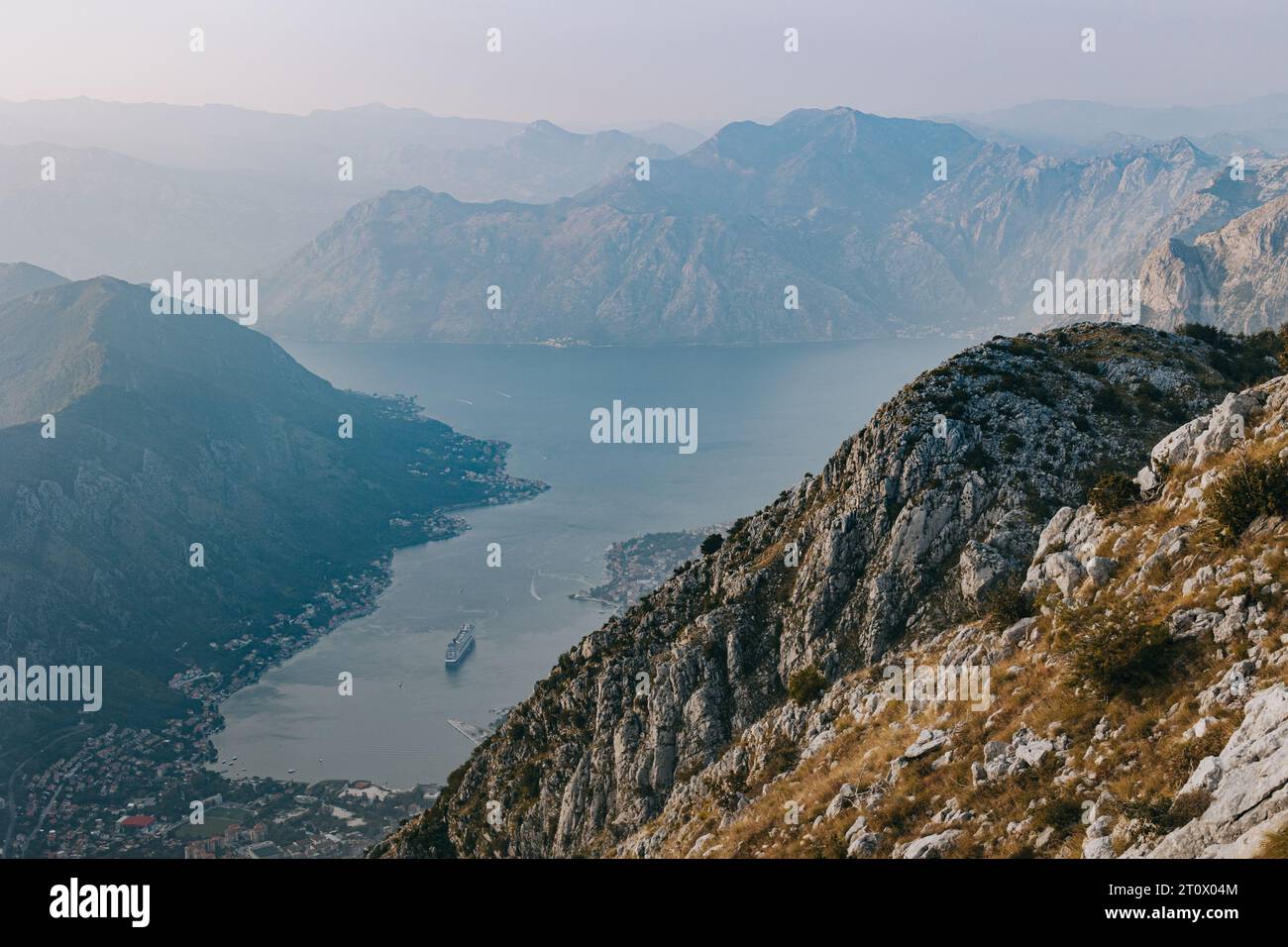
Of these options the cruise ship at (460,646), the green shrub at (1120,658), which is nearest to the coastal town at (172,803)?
the cruise ship at (460,646)

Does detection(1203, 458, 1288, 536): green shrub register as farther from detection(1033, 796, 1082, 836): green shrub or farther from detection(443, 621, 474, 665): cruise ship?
detection(443, 621, 474, 665): cruise ship

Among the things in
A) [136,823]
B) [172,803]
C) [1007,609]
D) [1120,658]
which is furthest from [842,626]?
[172,803]

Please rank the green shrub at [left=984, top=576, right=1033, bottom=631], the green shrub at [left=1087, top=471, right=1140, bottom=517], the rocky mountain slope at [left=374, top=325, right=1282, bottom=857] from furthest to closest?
the green shrub at [left=1087, top=471, right=1140, bottom=517] → the green shrub at [left=984, top=576, right=1033, bottom=631] → the rocky mountain slope at [left=374, top=325, right=1282, bottom=857]

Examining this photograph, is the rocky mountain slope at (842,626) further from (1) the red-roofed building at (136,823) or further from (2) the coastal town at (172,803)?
(1) the red-roofed building at (136,823)

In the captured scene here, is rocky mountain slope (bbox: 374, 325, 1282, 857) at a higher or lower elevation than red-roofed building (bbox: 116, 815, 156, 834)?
higher

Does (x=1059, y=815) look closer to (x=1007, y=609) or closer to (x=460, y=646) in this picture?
(x=1007, y=609)

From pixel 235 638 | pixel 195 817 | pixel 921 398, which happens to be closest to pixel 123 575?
pixel 235 638

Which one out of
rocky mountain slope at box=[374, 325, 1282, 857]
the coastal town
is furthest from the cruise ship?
rocky mountain slope at box=[374, 325, 1282, 857]
